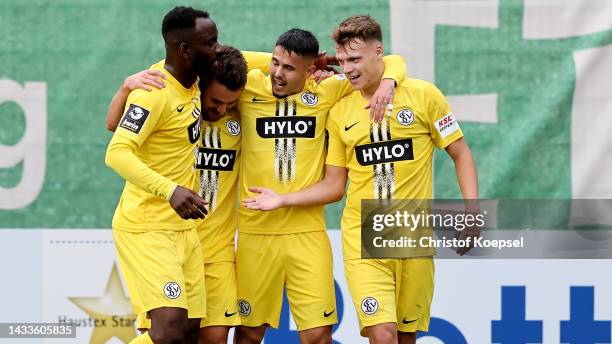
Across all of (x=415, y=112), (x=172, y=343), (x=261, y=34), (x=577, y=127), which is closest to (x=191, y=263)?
(x=172, y=343)

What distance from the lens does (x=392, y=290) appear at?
5.36 m

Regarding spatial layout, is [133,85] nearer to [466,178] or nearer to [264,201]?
[264,201]

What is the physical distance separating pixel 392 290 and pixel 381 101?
0.87 m

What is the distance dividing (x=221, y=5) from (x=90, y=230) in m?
1.44

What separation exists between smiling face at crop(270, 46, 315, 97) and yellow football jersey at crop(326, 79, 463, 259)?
0.24 m

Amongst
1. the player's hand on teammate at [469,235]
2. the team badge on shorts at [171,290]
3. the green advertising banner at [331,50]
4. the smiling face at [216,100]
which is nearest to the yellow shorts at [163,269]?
the team badge on shorts at [171,290]

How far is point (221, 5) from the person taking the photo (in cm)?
645

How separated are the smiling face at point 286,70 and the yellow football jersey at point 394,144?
24cm

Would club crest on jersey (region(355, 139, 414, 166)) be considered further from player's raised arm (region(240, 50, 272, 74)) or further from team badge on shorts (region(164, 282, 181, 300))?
team badge on shorts (region(164, 282, 181, 300))

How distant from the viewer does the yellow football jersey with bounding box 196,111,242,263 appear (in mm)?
5496

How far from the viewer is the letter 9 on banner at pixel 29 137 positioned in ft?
21.1

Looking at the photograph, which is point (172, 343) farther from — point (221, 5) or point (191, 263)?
point (221, 5)

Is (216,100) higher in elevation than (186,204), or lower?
higher

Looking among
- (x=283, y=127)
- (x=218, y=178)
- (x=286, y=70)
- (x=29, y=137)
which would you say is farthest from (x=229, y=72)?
(x=29, y=137)
